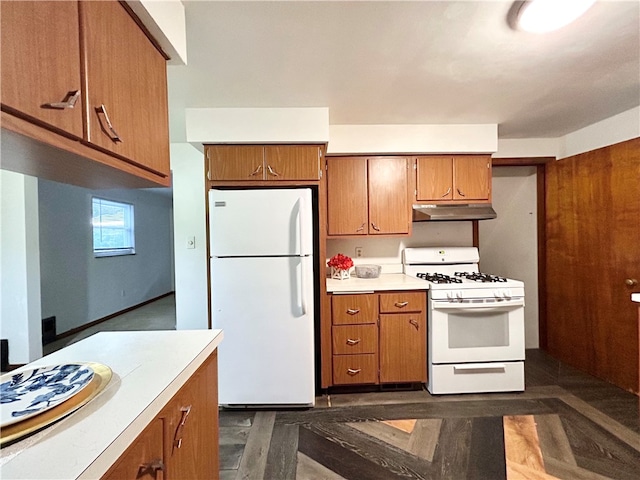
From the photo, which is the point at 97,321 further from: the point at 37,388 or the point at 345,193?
the point at 37,388

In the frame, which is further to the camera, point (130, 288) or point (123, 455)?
point (130, 288)

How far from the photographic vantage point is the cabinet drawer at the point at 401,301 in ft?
8.22

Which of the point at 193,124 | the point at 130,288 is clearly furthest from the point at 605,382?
the point at 130,288

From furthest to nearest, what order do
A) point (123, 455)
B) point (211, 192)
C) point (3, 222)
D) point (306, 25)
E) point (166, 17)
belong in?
point (3, 222) < point (211, 192) < point (306, 25) < point (166, 17) < point (123, 455)

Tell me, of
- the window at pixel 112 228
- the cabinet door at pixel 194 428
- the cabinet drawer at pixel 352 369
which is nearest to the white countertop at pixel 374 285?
the cabinet drawer at pixel 352 369

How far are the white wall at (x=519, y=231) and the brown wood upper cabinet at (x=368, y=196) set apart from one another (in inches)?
56.3

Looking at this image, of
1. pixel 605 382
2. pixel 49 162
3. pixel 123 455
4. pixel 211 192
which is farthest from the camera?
pixel 605 382

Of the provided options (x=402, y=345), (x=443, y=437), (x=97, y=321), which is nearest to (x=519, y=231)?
(x=402, y=345)

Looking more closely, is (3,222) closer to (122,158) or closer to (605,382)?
(122,158)

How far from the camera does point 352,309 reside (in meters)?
2.49

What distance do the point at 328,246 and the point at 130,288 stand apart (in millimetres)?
4529

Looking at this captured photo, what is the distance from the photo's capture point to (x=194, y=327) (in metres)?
3.11

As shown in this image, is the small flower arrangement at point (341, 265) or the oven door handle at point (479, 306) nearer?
the oven door handle at point (479, 306)

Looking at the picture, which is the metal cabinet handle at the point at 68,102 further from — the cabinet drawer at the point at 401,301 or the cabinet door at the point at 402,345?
the cabinet door at the point at 402,345
